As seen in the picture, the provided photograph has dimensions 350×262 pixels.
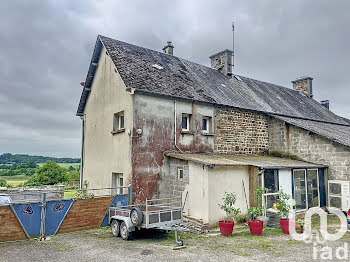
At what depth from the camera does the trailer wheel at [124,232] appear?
915 centimetres

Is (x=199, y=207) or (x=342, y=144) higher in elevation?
(x=342, y=144)

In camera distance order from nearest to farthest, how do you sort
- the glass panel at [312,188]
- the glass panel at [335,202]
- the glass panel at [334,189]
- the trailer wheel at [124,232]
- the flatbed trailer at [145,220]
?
the flatbed trailer at [145,220]
the trailer wheel at [124,232]
the glass panel at [312,188]
the glass panel at [335,202]
the glass panel at [334,189]

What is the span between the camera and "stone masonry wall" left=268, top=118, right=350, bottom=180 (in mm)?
14523

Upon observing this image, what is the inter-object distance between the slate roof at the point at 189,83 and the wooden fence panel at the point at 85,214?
203 inches

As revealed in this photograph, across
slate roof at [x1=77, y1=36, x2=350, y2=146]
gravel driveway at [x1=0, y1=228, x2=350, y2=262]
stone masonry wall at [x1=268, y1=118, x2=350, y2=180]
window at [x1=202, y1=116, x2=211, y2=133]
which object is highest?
slate roof at [x1=77, y1=36, x2=350, y2=146]

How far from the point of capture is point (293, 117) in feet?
62.4

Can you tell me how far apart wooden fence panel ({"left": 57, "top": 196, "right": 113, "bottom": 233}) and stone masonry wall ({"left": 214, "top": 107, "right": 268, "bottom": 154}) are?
707 centimetres

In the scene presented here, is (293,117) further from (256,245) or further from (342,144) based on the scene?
(256,245)

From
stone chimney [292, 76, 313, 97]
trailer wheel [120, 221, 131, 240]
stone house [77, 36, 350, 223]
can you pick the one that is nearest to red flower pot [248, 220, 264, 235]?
stone house [77, 36, 350, 223]

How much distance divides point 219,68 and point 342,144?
1067 centimetres

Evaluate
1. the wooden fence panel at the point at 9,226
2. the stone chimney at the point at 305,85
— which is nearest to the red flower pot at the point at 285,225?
the wooden fence panel at the point at 9,226

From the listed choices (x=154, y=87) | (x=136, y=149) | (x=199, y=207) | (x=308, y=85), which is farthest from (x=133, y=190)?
(x=308, y=85)

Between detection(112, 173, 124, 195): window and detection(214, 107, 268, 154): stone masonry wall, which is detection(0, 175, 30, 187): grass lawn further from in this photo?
detection(214, 107, 268, 154): stone masonry wall

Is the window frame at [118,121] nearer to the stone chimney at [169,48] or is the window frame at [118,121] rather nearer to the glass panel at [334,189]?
the stone chimney at [169,48]
